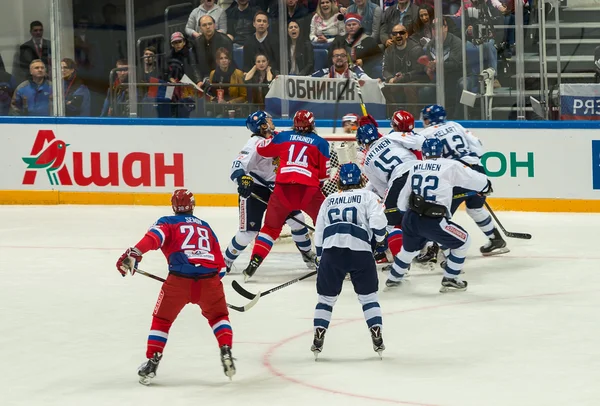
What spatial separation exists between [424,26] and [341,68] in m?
0.92

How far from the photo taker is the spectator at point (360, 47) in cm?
1172

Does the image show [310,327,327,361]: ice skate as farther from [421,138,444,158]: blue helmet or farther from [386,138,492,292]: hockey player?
[421,138,444,158]: blue helmet

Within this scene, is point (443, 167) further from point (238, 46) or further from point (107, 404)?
point (238, 46)

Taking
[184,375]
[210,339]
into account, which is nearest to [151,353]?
[184,375]

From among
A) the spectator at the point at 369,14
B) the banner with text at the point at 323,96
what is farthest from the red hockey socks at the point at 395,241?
the spectator at the point at 369,14

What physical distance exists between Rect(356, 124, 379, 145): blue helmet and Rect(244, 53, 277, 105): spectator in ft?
11.4

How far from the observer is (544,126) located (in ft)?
36.7

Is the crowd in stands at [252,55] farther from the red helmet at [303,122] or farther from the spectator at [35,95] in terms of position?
the red helmet at [303,122]

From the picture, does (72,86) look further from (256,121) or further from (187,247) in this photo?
(187,247)

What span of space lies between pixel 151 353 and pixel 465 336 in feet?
6.47

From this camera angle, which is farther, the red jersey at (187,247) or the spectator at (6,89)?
the spectator at (6,89)

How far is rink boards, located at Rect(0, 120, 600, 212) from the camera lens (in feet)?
36.7

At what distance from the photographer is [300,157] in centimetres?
852

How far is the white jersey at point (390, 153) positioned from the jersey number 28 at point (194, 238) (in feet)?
9.70
